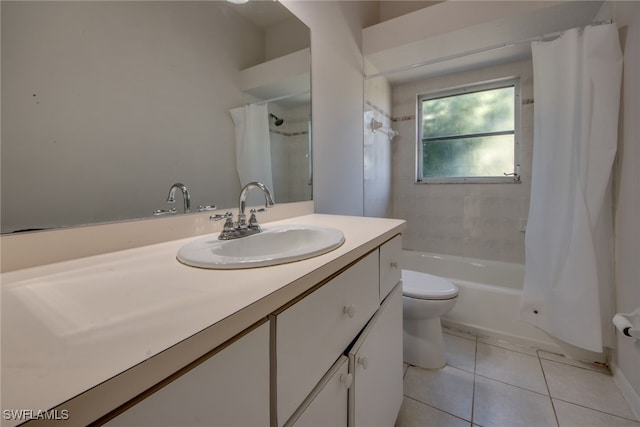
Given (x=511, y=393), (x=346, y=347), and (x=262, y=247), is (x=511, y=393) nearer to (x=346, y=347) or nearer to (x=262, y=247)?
(x=346, y=347)

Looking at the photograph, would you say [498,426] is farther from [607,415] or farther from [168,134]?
[168,134]

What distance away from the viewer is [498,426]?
1.18 meters

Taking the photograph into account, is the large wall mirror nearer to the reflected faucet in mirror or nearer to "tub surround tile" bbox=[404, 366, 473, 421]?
the reflected faucet in mirror

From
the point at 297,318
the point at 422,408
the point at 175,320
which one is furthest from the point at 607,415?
the point at 175,320

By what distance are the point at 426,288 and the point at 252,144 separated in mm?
1190

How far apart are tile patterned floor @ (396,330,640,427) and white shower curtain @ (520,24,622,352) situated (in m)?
0.18

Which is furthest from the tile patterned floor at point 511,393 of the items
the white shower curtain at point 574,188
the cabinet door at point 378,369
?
the cabinet door at point 378,369

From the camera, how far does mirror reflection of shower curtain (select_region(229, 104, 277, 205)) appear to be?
1.10 m

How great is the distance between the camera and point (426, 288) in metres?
1.55

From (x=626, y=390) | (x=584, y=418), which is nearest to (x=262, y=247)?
(x=584, y=418)

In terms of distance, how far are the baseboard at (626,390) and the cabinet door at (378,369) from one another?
106cm

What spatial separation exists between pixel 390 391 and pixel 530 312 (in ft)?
3.89

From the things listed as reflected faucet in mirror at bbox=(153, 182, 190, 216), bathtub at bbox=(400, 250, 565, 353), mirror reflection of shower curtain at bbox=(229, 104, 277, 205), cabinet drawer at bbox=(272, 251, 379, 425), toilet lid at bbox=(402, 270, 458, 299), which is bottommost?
bathtub at bbox=(400, 250, 565, 353)

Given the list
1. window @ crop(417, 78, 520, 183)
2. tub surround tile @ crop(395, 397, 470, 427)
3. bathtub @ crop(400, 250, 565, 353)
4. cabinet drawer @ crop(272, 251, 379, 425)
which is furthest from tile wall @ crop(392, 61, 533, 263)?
cabinet drawer @ crop(272, 251, 379, 425)
